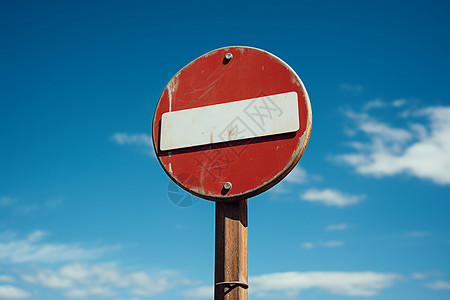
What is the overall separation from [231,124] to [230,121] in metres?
0.02

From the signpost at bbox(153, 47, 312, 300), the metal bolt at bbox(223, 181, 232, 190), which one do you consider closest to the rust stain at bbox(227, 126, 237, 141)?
the signpost at bbox(153, 47, 312, 300)

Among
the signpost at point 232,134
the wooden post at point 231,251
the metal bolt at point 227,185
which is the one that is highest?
the signpost at point 232,134

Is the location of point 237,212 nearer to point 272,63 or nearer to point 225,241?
point 225,241

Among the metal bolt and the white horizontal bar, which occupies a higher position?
the white horizontal bar

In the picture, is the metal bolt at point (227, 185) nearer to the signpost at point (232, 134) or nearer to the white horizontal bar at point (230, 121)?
the signpost at point (232, 134)

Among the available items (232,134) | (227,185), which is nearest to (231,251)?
(227,185)

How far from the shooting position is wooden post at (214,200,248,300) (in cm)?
218

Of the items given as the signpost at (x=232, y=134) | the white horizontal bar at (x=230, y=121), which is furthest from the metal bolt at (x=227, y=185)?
the white horizontal bar at (x=230, y=121)

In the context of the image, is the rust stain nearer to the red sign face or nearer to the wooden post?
the red sign face

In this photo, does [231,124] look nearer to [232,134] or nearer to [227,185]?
[232,134]

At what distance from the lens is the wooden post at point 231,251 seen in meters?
2.18

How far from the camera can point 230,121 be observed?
94.0 inches

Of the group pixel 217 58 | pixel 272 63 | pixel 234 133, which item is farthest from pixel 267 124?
pixel 217 58

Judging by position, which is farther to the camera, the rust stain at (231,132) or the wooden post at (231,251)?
the rust stain at (231,132)
